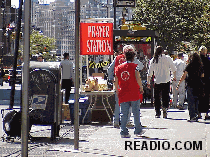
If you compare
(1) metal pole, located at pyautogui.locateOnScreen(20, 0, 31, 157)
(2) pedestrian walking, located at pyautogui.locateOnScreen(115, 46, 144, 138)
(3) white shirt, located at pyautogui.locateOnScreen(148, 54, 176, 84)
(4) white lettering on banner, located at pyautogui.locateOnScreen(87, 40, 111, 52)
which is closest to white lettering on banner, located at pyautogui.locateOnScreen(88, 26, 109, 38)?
(4) white lettering on banner, located at pyautogui.locateOnScreen(87, 40, 111, 52)

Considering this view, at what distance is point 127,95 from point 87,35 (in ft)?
11.0

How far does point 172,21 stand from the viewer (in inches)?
2083

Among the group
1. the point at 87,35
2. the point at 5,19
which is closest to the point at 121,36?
the point at 87,35

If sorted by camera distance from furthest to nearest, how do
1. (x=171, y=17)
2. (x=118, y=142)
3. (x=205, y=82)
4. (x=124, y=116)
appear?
(x=171, y=17), (x=205, y=82), (x=124, y=116), (x=118, y=142)

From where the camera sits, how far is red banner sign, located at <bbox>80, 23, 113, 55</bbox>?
47.6 ft

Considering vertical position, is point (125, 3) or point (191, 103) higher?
point (125, 3)

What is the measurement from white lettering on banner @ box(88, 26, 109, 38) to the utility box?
9.04 ft

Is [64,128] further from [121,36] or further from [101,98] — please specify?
[121,36]

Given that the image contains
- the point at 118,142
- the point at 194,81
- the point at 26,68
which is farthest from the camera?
the point at 194,81

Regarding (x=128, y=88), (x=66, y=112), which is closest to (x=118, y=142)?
(x=128, y=88)

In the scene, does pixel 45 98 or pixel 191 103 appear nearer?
pixel 45 98

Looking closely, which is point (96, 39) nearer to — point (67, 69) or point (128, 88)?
point (128, 88)

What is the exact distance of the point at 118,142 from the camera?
1095 centimetres

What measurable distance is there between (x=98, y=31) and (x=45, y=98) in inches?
136
